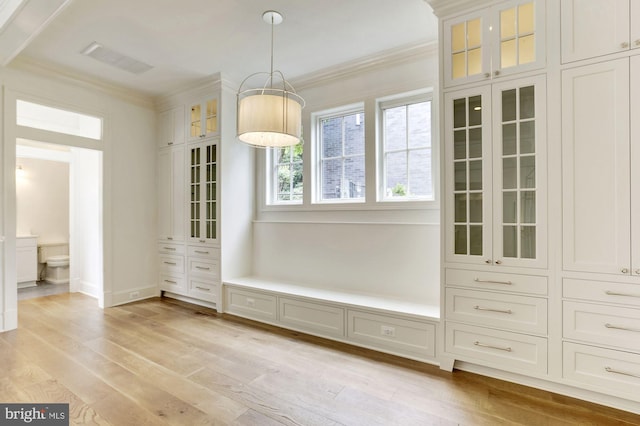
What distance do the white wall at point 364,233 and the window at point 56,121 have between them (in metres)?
2.71

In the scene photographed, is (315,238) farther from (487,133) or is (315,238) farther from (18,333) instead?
(18,333)

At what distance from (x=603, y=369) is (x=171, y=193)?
490 cm

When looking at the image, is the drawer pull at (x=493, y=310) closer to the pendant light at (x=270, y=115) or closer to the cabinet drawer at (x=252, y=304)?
the pendant light at (x=270, y=115)

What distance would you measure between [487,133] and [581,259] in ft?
3.41

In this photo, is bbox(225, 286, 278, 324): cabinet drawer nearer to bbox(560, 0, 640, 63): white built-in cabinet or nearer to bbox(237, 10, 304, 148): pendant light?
bbox(237, 10, 304, 148): pendant light

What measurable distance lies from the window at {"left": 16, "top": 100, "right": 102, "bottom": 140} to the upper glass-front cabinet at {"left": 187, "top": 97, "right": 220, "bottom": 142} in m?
1.17

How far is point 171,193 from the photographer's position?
15.3 ft

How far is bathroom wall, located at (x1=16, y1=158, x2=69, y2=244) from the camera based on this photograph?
5.78 meters

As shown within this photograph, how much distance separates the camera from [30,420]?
1947 millimetres

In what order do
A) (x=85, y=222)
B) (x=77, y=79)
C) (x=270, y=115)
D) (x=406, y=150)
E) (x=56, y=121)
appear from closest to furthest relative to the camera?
(x=270, y=115), (x=406, y=150), (x=77, y=79), (x=56, y=121), (x=85, y=222)

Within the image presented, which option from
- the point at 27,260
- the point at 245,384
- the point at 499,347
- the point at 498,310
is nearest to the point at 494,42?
the point at 498,310

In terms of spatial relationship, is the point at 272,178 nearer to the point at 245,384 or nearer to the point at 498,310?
the point at 245,384

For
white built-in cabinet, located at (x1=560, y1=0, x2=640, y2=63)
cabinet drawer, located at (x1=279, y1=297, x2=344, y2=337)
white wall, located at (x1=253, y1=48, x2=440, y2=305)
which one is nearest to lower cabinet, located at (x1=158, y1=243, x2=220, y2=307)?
white wall, located at (x1=253, y1=48, x2=440, y2=305)

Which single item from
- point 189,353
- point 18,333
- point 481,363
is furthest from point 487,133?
point 18,333
